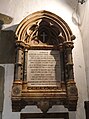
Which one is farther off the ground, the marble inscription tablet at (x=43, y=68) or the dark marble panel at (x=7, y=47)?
the dark marble panel at (x=7, y=47)

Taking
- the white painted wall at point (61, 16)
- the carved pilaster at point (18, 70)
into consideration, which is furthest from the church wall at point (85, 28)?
the carved pilaster at point (18, 70)

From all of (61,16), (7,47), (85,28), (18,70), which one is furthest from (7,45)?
(85,28)

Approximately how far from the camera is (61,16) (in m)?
2.08

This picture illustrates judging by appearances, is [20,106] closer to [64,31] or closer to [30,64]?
[30,64]

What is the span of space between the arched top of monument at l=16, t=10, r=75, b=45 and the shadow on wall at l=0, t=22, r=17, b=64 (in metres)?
0.14

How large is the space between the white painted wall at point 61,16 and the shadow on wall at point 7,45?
4cm

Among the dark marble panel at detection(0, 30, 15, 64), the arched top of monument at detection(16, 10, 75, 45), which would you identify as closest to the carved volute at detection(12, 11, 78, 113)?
the arched top of monument at detection(16, 10, 75, 45)

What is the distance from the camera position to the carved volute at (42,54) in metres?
1.64

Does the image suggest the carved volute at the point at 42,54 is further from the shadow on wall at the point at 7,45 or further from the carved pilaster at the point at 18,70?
the shadow on wall at the point at 7,45

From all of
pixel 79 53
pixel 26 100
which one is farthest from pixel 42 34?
pixel 26 100

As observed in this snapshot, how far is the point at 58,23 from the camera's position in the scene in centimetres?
188

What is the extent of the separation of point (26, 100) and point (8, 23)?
78cm

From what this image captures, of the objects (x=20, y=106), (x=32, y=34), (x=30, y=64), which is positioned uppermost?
(x=32, y=34)

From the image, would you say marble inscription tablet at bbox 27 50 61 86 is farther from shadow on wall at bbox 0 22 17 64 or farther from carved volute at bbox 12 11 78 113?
shadow on wall at bbox 0 22 17 64
